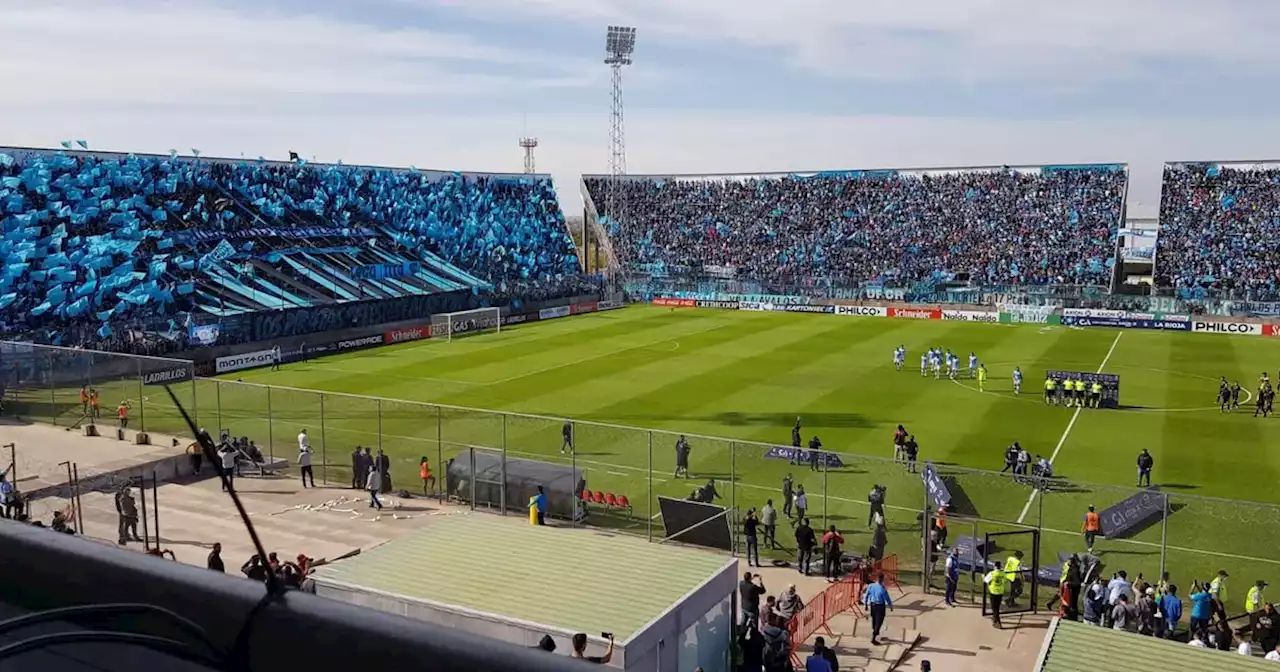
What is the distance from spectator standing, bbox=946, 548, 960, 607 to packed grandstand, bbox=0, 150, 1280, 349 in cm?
3554

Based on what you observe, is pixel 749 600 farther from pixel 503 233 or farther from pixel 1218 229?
pixel 1218 229

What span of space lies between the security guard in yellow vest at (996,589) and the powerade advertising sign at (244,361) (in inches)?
1397

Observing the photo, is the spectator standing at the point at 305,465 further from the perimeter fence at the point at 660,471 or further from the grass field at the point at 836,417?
the grass field at the point at 836,417

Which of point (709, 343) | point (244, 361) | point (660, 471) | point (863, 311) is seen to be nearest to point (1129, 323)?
point (863, 311)

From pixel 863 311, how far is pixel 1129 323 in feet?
53.0

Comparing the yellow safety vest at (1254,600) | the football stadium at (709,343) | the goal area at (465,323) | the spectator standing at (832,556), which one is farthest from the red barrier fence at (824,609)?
the goal area at (465,323)

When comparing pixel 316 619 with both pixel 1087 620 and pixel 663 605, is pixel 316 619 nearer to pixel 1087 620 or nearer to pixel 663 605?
pixel 663 605

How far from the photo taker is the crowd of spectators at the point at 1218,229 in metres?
66.1

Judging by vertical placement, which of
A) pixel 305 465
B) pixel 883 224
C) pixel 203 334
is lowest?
pixel 305 465

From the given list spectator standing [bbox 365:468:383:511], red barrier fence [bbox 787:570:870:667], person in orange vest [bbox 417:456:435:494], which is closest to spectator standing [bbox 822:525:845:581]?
red barrier fence [bbox 787:570:870:667]

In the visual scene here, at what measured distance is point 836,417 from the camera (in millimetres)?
33594

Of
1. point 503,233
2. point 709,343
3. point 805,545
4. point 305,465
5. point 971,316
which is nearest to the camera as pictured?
point 805,545

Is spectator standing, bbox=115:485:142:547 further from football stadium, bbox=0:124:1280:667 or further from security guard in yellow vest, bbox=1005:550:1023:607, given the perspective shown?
security guard in yellow vest, bbox=1005:550:1023:607

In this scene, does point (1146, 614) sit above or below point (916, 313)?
below
